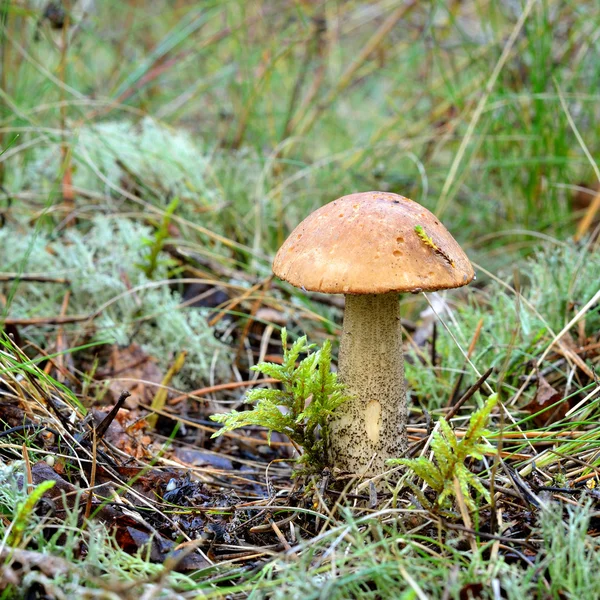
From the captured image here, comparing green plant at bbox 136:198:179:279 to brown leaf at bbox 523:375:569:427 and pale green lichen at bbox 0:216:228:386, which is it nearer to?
pale green lichen at bbox 0:216:228:386

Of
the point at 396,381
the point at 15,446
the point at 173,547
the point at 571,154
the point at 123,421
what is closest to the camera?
the point at 173,547

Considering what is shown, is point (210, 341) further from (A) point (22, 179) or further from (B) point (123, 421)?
(A) point (22, 179)

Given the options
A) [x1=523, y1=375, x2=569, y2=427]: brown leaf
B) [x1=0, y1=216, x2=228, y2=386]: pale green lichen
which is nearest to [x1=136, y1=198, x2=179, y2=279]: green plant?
[x1=0, y1=216, x2=228, y2=386]: pale green lichen

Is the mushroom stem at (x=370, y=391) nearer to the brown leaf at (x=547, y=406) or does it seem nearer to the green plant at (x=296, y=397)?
the green plant at (x=296, y=397)

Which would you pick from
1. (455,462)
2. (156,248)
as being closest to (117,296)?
(156,248)

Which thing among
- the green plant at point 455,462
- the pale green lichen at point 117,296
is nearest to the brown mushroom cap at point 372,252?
the green plant at point 455,462

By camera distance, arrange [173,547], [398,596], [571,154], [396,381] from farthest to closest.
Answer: [571,154] < [396,381] < [173,547] < [398,596]

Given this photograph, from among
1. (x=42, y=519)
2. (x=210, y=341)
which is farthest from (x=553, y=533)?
(x=210, y=341)
